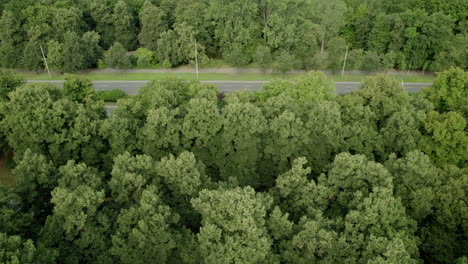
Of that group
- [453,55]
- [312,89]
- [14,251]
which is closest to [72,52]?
[312,89]

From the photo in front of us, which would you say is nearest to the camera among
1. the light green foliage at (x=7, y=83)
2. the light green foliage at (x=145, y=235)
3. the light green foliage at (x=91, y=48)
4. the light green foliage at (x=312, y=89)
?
the light green foliage at (x=145, y=235)

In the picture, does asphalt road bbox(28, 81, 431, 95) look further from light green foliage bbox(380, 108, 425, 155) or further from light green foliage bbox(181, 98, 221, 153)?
light green foliage bbox(181, 98, 221, 153)

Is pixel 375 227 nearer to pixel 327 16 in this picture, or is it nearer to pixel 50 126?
pixel 50 126

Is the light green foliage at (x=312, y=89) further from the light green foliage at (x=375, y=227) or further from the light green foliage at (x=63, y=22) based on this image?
the light green foliage at (x=63, y=22)

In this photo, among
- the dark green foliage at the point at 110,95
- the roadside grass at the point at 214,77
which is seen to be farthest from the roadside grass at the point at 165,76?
the dark green foliage at the point at 110,95

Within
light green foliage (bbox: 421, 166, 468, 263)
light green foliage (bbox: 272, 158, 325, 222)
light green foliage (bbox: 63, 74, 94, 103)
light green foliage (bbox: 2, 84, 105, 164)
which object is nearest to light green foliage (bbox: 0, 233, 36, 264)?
light green foliage (bbox: 2, 84, 105, 164)

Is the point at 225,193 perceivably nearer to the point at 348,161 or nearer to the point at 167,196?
the point at 167,196

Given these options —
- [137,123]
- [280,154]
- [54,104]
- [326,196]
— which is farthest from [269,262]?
[54,104]
